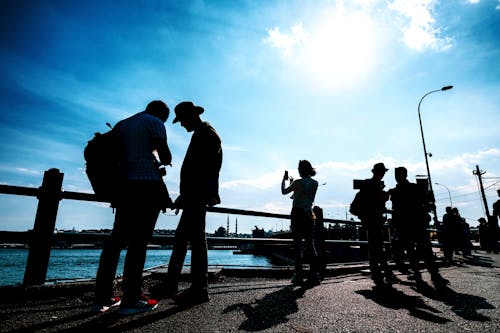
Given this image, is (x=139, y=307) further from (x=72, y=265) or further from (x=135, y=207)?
(x=72, y=265)

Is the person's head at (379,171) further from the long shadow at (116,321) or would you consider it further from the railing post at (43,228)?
the railing post at (43,228)

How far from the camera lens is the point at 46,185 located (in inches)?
116

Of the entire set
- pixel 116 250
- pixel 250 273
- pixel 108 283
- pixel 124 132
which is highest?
pixel 124 132

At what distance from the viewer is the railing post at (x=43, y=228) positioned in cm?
275

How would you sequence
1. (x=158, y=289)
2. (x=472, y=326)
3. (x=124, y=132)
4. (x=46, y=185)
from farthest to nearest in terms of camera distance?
(x=46, y=185) → (x=158, y=289) → (x=124, y=132) → (x=472, y=326)

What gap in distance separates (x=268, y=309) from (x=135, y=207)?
4.71 feet

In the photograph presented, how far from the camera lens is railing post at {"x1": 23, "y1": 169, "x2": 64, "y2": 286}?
2.75m

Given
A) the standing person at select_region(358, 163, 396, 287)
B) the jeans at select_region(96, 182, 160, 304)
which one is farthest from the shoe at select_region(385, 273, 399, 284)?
the jeans at select_region(96, 182, 160, 304)

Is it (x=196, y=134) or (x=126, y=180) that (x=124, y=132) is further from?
(x=196, y=134)

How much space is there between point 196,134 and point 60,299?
2073mm

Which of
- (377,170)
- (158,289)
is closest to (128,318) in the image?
(158,289)

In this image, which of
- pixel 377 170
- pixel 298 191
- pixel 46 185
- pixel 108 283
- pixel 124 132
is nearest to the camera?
pixel 108 283

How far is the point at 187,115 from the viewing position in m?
2.84

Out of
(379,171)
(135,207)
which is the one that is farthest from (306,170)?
(135,207)
